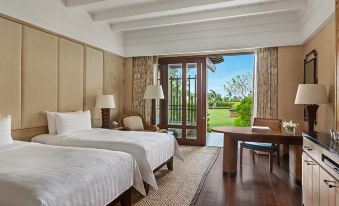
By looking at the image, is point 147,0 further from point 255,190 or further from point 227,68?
point 227,68

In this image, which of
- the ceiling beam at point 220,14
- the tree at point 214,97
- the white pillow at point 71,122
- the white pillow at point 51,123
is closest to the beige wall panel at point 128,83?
the ceiling beam at point 220,14

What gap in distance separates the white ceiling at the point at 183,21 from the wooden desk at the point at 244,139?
187 centimetres

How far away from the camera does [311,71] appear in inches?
173

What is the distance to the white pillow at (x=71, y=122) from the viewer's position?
3928 millimetres

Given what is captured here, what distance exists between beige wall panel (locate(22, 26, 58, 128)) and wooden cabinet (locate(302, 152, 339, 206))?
4.07m

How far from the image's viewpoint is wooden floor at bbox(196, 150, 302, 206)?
2.95 m

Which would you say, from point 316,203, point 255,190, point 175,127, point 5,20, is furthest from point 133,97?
point 316,203

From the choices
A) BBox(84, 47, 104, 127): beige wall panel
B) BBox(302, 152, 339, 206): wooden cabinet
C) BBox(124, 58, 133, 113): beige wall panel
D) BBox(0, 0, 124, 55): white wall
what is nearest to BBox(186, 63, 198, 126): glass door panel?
BBox(124, 58, 133, 113): beige wall panel

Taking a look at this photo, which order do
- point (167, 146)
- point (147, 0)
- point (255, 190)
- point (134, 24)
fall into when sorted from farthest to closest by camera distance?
point (134, 24) → point (147, 0) → point (167, 146) → point (255, 190)

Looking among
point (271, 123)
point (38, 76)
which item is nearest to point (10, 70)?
point (38, 76)

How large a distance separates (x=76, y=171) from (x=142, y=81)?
4.57 meters

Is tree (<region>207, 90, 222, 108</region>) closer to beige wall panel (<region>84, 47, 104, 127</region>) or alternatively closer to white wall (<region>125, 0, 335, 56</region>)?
white wall (<region>125, 0, 335, 56</region>)

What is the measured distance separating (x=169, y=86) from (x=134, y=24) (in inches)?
79.5

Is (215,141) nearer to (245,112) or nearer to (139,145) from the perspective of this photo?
(245,112)
